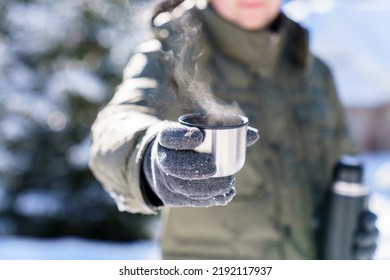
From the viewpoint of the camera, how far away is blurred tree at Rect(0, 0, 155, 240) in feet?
10.2

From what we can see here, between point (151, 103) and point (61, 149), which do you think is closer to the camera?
point (151, 103)

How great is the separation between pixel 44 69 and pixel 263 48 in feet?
6.57

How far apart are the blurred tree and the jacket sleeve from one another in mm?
1708

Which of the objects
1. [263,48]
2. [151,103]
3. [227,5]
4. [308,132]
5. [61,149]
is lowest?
[61,149]

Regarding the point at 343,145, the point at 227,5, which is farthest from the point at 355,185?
the point at 227,5

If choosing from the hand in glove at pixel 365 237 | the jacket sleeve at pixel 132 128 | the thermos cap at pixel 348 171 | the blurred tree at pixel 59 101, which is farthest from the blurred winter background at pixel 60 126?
the jacket sleeve at pixel 132 128

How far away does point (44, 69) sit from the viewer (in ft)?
10.6

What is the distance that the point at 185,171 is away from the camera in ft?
3.06

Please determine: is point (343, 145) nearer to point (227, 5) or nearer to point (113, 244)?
point (227, 5)

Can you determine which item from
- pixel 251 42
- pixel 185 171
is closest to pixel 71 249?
pixel 251 42

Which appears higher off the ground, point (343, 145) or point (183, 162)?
point (183, 162)

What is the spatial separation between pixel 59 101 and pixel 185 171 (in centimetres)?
239

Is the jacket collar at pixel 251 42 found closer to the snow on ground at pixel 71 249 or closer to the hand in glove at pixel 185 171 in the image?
the hand in glove at pixel 185 171

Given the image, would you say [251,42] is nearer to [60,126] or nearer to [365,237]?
[365,237]
